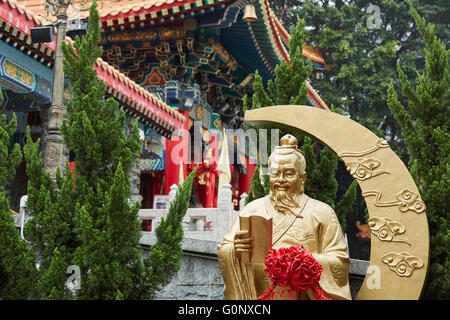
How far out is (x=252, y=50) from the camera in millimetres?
13688

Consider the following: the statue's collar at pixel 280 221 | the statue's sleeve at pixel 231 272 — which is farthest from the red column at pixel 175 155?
the statue's sleeve at pixel 231 272

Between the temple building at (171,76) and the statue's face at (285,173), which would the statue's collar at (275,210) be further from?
the temple building at (171,76)

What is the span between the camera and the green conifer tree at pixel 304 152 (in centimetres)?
623

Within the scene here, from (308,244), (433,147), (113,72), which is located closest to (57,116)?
(113,72)

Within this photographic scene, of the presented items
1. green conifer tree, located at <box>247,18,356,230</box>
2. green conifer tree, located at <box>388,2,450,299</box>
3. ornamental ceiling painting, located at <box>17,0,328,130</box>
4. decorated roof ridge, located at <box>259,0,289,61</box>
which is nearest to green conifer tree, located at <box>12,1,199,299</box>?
green conifer tree, located at <box>247,18,356,230</box>

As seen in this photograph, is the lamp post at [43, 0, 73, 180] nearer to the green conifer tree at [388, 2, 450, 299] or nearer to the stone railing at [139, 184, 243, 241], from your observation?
the stone railing at [139, 184, 243, 241]

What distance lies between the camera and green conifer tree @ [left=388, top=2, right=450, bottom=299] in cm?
565

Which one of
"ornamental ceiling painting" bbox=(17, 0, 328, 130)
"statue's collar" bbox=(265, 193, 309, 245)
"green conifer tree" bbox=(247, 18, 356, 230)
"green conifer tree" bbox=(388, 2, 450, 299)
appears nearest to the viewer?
"statue's collar" bbox=(265, 193, 309, 245)

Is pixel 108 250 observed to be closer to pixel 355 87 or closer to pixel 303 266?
pixel 303 266

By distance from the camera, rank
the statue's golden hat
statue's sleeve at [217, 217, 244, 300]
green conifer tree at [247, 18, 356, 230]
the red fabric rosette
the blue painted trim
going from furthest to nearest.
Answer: the blue painted trim, green conifer tree at [247, 18, 356, 230], the statue's golden hat, statue's sleeve at [217, 217, 244, 300], the red fabric rosette

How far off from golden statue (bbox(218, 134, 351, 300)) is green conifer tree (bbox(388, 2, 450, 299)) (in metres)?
0.95

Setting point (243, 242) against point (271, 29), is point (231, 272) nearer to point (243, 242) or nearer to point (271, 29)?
point (243, 242)

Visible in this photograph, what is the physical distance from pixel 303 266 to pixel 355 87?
16.8m
